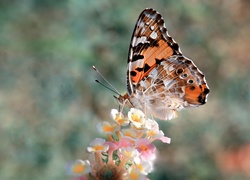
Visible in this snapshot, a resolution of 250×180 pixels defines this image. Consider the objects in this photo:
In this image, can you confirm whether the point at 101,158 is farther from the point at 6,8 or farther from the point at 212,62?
the point at 212,62

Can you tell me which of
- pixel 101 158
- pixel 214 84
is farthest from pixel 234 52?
pixel 101 158

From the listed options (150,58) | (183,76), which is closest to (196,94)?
(183,76)

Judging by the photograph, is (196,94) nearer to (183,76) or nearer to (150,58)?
(183,76)

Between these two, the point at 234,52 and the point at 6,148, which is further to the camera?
the point at 234,52

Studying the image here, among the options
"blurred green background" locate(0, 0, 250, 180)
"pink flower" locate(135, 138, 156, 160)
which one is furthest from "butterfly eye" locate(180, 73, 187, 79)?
"blurred green background" locate(0, 0, 250, 180)

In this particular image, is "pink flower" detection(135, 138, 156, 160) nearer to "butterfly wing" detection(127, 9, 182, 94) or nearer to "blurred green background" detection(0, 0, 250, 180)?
"butterfly wing" detection(127, 9, 182, 94)
